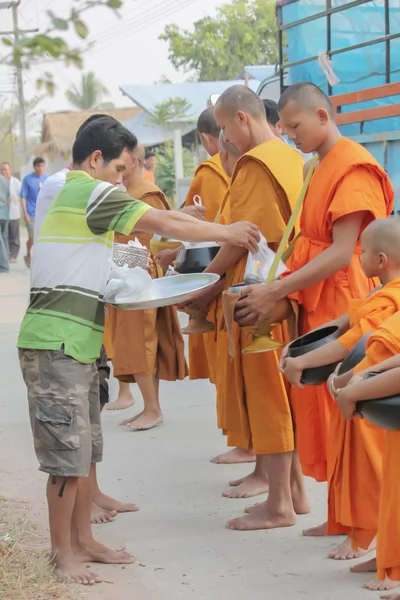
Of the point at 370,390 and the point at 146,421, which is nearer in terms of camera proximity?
the point at 370,390

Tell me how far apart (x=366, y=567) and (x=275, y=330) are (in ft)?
3.65

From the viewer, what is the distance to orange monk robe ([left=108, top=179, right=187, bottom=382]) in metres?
6.12

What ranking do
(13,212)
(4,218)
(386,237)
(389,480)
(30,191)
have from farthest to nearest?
1. (13,212)
2. (4,218)
3. (30,191)
4. (386,237)
5. (389,480)

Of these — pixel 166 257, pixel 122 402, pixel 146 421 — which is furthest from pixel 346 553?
pixel 122 402

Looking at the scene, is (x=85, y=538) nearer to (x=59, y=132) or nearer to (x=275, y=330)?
(x=275, y=330)

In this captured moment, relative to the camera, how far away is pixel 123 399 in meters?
6.84

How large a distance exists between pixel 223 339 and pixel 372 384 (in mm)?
1815

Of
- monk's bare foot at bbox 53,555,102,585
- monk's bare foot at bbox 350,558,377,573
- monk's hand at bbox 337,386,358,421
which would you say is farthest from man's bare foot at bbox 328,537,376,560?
monk's hand at bbox 337,386,358,421

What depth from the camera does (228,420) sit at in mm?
4426

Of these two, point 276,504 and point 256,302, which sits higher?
point 256,302

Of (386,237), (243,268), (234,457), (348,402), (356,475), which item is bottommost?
(234,457)

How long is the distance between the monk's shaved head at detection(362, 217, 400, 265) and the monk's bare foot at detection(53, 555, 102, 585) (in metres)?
1.67

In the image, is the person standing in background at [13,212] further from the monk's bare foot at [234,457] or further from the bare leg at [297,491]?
the bare leg at [297,491]

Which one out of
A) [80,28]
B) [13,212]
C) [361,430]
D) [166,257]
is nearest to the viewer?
[80,28]
